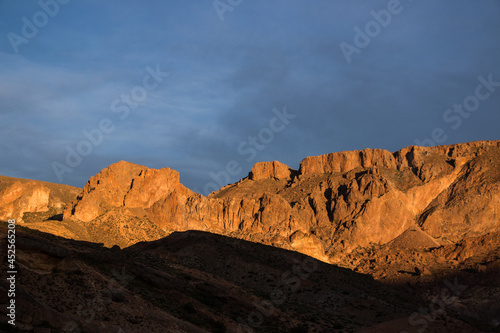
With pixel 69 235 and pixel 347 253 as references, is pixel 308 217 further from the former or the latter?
pixel 69 235

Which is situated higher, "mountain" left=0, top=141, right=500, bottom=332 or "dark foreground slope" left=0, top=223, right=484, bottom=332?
"mountain" left=0, top=141, right=500, bottom=332

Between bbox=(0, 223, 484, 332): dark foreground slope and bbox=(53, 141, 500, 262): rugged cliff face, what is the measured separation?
57709 mm

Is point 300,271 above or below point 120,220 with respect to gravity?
below

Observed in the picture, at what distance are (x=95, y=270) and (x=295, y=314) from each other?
19445mm

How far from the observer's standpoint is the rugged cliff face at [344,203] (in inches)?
5300

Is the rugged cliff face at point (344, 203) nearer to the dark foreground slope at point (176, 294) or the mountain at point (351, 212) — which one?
the mountain at point (351, 212)

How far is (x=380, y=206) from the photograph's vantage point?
142m

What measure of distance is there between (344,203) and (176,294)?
10791 centimetres

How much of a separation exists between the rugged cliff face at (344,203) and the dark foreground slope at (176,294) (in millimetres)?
57709

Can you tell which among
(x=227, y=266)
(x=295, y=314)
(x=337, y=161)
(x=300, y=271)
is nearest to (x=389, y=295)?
(x=300, y=271)

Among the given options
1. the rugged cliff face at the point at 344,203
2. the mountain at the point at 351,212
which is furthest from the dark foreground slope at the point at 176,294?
the rugged cliff face at the point at 344,203

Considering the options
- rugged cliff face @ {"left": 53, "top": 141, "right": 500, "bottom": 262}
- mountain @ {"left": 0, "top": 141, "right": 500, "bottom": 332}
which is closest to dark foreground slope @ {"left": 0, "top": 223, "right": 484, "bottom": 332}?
mountain @ {"left": 0, "top": 141, "right": 500, "bottom": 332}

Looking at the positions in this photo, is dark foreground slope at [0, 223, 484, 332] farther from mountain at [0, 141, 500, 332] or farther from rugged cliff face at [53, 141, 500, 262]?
rugged cliff face at [53, 141, 500, 262]

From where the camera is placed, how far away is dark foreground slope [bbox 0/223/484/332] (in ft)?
113
